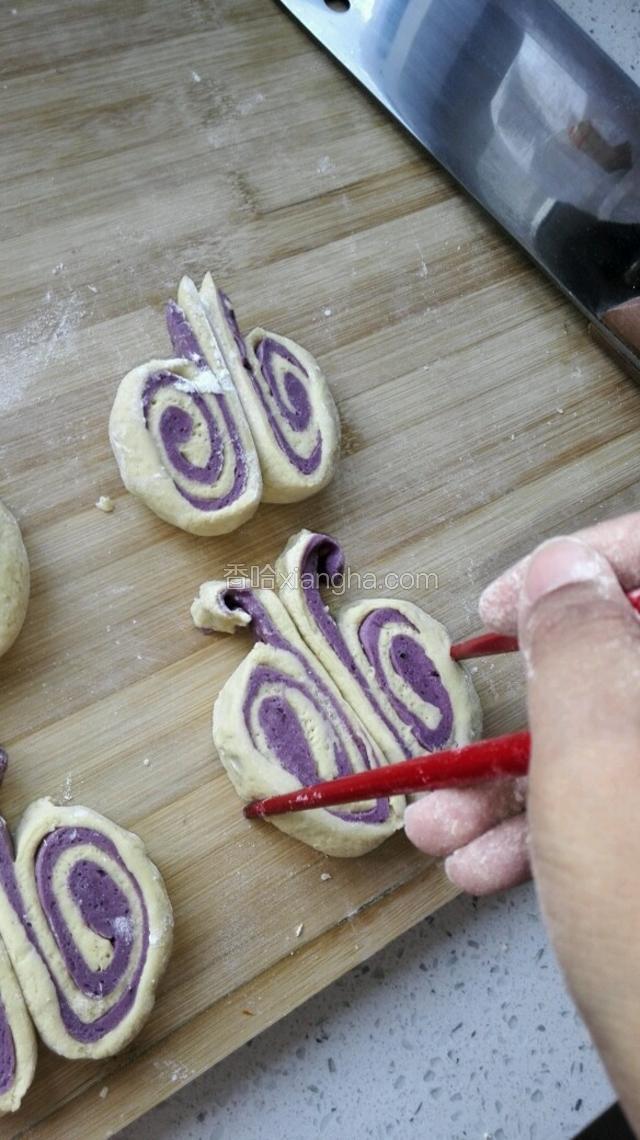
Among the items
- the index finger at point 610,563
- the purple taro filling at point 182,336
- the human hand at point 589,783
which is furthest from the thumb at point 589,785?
the purple taro filling at point 182,336

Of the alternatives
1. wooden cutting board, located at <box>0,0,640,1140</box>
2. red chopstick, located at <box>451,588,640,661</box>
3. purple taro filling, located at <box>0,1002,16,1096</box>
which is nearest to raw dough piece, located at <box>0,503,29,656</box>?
wooden cutting board, located at <box>0,0,640,1140</box>

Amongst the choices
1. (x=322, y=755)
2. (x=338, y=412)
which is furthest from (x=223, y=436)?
(x=322, y=755)

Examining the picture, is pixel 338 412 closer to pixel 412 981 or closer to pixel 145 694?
pixel 145 694

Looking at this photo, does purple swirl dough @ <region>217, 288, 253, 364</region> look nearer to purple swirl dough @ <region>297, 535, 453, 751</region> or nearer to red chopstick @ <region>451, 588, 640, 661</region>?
purple swirl dough @ <region>297, 535, 453, 751</region>

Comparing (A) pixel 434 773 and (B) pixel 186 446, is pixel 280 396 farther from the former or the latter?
(A) pixel 434 773

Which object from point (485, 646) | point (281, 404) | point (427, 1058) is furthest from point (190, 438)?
point (427, 1058)

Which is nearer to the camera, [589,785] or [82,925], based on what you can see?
[589,785]
